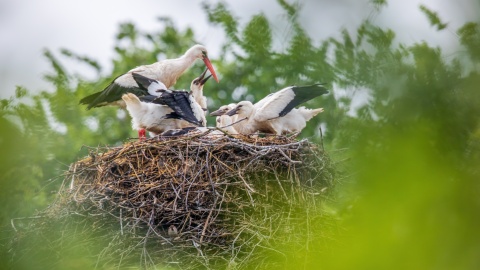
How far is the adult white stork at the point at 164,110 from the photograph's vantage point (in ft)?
18.5

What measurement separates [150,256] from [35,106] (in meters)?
3.62

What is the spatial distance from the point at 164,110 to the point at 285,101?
3.70 ft

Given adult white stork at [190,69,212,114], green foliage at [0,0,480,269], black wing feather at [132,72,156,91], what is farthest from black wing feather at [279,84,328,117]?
green foliage at [0,0,480,269]

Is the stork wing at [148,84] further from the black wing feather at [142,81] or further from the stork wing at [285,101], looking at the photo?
the stork wing at [285,101]

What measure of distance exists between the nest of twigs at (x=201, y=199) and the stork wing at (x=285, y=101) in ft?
2.24

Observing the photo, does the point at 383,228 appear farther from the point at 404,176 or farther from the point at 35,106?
the point at 35,106

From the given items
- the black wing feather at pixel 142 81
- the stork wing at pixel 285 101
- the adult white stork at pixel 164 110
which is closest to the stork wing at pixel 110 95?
the black wing feather at pixel 142 81

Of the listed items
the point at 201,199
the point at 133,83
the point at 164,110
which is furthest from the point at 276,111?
the point at 133,83

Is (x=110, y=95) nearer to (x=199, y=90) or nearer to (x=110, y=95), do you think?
(x=110, y=95)

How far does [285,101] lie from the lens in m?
5.89

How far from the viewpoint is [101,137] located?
9141 millimetres

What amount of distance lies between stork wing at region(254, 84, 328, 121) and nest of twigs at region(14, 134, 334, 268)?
683 mm

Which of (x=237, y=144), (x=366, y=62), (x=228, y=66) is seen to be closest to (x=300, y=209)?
(x=237, y=144)

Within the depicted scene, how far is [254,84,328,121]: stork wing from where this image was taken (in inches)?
230
